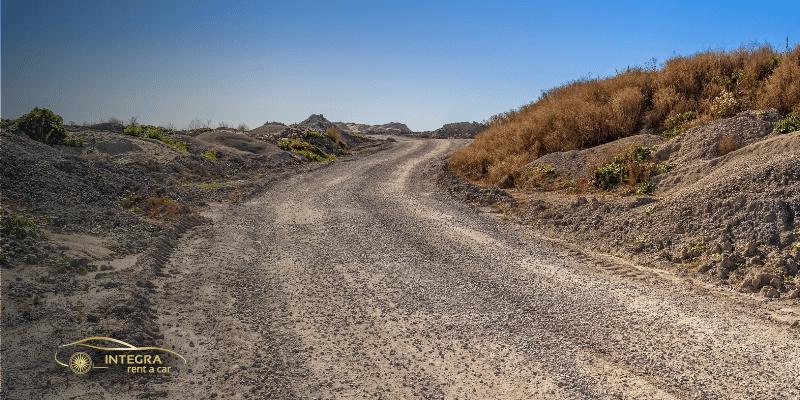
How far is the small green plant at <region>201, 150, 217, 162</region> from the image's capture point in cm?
2083

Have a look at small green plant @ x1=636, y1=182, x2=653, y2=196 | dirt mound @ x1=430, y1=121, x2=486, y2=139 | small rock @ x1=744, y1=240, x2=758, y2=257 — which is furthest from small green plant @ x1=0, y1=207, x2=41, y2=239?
dirt mound @ x1=430, y1=121, x2=486, y2=139

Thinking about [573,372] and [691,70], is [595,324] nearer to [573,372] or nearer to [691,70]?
[573,372]

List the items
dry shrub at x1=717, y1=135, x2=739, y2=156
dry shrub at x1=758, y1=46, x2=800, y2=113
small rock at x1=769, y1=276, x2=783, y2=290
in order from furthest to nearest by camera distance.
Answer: dry shrub at x1=758, y1=46, x2=800, y2=113, dry shrub at x1=717, y1=135, x2=739, y2=156, small rock at x1=769, y1=276, x2=783, y2=290

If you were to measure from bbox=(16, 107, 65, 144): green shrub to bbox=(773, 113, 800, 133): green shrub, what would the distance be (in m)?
19.7

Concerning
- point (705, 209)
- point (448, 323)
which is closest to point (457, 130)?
point (705, 209)

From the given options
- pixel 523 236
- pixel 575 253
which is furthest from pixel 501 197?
pixel 575 253

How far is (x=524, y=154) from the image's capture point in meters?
17.9

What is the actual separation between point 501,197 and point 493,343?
8907mm

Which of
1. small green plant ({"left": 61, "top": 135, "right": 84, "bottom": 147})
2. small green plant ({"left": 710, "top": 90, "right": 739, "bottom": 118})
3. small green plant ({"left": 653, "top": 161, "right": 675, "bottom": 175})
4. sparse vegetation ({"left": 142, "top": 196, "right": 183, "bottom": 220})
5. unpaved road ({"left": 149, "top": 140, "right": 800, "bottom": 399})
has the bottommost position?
unpaved road ({"left": 149, "top": 140, "right": 800, "bottom": 399})

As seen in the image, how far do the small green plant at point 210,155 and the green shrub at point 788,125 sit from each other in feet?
57.4

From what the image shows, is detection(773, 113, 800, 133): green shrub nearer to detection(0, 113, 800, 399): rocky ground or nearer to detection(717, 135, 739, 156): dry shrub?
detection(0, 113, 800, 399): rocky ground

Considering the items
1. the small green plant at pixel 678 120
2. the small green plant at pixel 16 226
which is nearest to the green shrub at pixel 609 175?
the small green plant at pixel 678 120

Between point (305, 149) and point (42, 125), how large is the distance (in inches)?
513

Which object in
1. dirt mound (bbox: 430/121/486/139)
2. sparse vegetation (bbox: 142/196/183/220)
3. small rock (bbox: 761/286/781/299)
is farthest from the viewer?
dirt mound (bbox: 430/121/486/139)
